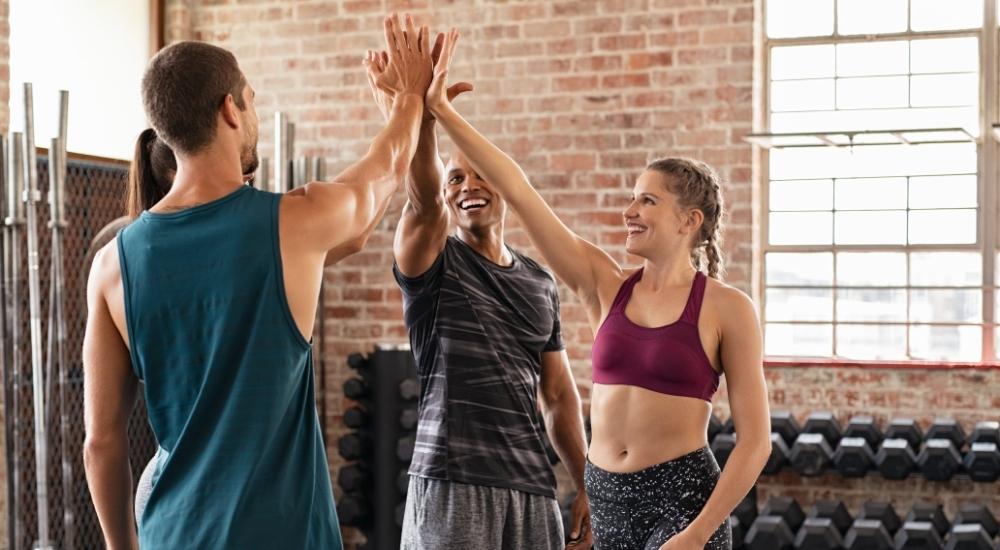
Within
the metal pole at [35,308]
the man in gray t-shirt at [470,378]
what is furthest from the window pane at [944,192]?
the metal pole at [35,308]

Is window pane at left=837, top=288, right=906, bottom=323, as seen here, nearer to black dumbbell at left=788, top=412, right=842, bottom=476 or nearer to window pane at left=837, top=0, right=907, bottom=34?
black dumbbell at left=788, top=412, right=842, bottom=476

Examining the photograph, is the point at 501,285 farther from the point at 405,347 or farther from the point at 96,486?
the point at 405,347

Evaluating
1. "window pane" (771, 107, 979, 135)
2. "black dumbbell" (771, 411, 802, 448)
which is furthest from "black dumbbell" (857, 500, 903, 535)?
"window pane" (771, 107, 979, 135)

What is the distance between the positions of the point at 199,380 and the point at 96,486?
1.00 ft

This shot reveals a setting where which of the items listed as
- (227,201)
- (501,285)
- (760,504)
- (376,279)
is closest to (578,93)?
(376,279)

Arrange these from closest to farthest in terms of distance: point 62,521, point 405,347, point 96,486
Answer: point 96,486 < point 62,521 < point 405,347

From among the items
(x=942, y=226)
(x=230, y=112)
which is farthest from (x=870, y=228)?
(x=230, y=112)

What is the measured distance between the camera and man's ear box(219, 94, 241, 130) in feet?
5.90

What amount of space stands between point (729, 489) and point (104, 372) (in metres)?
1.25

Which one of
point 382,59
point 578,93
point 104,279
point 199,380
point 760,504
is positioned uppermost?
point 578,93

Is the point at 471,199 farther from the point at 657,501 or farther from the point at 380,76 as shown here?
the point at 657,501

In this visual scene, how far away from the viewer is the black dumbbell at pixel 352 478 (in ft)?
16.1

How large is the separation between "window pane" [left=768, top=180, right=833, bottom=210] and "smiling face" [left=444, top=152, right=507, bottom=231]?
2.57m

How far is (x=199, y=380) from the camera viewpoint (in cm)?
176
